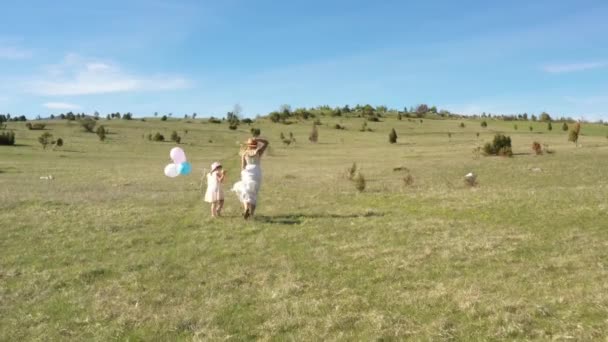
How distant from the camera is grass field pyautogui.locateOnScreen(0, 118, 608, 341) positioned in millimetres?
8086

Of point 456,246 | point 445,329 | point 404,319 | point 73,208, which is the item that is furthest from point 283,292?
point 73,208

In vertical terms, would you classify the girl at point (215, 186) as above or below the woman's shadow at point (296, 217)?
above

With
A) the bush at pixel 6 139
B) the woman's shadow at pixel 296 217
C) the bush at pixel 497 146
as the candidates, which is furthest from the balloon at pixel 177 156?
the bush at pixel 6 139

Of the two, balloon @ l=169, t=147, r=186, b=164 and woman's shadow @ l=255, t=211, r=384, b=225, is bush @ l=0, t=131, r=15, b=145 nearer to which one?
balloon @ l=169, t=147, r=186, b=164

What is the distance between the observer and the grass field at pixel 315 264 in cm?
809

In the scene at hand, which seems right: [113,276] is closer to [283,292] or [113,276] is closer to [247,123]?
[283,292]

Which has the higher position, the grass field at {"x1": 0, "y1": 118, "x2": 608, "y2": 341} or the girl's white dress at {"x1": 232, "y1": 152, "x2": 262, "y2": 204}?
the girl's white dress at {"x1": 232, "y1": 152, "x2": 262, "y2": 204}

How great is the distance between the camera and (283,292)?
9633 millimetres

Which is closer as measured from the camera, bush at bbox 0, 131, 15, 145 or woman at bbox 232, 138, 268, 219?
woman at bbox 232, 138, 268, 219

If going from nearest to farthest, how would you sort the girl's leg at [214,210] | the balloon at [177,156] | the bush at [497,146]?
the girl's leg at [214,210] → the balloon at [177,156] → the bush at [497,146]

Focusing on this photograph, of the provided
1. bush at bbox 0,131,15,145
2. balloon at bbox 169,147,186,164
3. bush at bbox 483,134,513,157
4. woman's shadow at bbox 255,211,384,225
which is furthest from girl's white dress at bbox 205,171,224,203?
bush at bbox 0,131,15,145

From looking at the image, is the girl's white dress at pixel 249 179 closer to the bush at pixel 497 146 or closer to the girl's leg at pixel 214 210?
the girl's leg at pixel 214 210

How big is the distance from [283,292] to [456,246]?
4.66m

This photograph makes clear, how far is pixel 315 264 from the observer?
1157 centimetres
